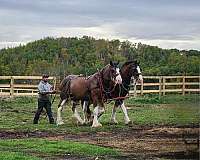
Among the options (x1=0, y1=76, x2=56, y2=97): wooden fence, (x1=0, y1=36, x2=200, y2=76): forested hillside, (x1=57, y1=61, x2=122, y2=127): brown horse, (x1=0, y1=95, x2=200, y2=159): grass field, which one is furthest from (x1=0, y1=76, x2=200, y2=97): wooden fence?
(x1=0, y1=36, x2=200, y2=76): forested hillside

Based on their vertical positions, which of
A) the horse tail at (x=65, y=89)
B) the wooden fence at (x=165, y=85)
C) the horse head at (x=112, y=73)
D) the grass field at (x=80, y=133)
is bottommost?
the grass field at (x=80, y=133)

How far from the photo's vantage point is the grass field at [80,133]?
10055 millimetres

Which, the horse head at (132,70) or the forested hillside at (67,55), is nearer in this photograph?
the horse head at (132,70)

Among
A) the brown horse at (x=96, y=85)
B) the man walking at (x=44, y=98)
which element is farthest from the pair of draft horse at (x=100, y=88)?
the man walking at (x=44, y=98)

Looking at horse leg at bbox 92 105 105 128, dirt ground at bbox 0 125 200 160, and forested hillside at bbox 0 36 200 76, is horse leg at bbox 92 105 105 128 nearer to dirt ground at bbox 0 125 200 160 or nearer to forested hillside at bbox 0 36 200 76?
dirt ground at bbox 0 125 200 160

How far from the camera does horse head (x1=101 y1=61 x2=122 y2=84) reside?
17.1 meters

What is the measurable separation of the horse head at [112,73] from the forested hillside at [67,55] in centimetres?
4171

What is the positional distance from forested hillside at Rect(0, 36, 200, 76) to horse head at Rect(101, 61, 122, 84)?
4171 centimetres

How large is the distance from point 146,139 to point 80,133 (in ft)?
7.44

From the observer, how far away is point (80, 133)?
1539 centimetres

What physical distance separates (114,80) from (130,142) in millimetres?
4143

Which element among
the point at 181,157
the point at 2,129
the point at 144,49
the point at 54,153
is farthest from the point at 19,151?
the point at 144,49

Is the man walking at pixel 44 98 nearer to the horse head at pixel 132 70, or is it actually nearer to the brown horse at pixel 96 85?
the brown horse at pixel 96 85

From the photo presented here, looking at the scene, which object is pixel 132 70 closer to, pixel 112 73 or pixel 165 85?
pixel 112 73
